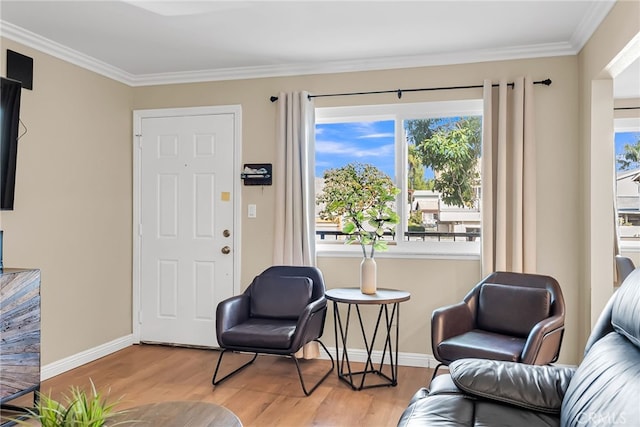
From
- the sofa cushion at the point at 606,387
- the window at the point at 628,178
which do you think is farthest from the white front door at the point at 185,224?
the window at the point at 628,178

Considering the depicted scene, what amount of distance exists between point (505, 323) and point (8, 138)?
11.6 feet

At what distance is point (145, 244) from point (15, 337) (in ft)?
5.90

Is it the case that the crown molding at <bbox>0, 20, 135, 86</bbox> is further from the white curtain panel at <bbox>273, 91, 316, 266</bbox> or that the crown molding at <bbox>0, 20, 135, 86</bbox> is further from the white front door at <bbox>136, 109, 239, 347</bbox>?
the white curtain panel at <bbox>273, 91, 316, 266</bbox>

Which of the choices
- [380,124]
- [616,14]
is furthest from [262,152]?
[616,14]

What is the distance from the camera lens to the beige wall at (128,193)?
3.68 m

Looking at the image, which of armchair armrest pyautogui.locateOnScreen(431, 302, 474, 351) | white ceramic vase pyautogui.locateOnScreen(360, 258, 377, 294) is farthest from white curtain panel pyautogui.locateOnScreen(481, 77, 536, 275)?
white ceramic vase pyautogui.locateOnScreen(360, 258, 377, 294)

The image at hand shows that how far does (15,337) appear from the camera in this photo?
294cm

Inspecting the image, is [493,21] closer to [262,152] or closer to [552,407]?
[262,152]

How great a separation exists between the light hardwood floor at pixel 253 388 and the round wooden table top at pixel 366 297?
2.11 feet

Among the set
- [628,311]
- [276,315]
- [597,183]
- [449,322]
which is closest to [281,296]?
[276,315]

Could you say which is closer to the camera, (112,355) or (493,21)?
(493,21)

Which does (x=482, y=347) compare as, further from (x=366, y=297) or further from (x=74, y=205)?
(x=74, y=205)

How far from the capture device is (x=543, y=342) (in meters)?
2.80

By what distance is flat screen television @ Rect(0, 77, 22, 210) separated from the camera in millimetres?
3150
